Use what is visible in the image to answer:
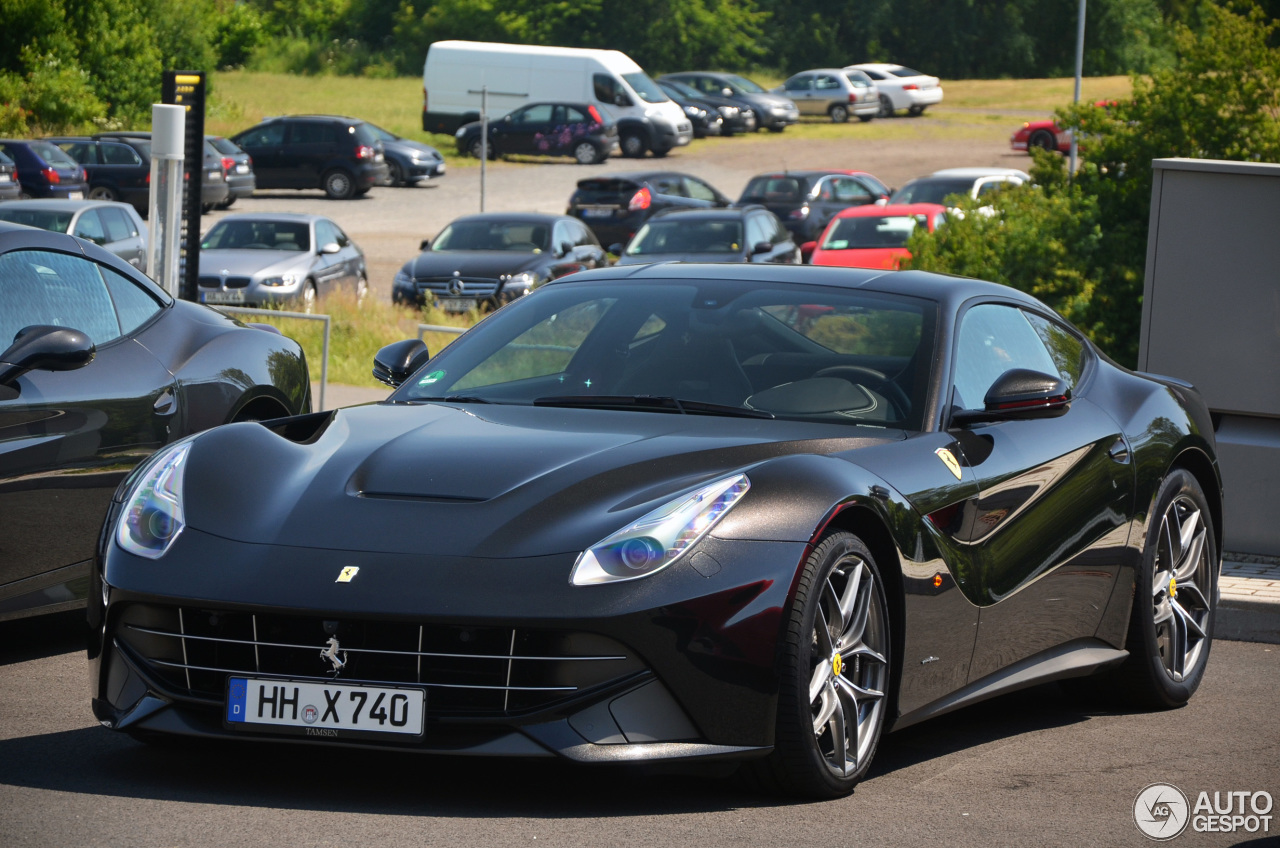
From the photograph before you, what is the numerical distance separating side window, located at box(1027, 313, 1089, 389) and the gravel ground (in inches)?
858

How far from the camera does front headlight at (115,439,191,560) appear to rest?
15.1ft

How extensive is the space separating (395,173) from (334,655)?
40.5 m

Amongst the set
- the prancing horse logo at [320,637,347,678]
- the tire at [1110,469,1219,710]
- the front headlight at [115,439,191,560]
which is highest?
the front headlight at [115,439,191,560]

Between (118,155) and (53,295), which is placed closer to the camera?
(53,295)

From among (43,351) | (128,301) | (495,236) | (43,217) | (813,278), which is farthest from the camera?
(495,236)

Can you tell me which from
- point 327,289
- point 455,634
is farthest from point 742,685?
point 327,289

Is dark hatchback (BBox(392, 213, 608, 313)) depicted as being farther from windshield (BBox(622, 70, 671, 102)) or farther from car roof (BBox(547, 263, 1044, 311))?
windshield (BBox(622, 70, 671, 102))

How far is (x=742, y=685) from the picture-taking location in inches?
171

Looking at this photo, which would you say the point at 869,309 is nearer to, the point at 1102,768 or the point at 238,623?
the point at 1102,768

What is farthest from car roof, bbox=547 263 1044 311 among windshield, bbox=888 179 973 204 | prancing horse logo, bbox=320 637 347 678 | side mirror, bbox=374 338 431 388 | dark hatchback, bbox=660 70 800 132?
dark hatchback, bbox=660 70 800 132

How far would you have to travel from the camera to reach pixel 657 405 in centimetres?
539

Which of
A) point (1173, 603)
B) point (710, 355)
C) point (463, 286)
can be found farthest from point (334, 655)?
point (463, 286)

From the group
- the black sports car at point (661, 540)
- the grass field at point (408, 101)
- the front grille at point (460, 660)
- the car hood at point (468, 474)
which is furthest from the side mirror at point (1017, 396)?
the grass field at point (408, 101)

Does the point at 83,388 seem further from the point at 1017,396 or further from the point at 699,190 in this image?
the point at 699,190
